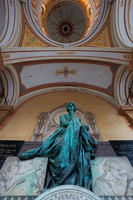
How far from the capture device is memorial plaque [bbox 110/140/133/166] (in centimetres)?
335

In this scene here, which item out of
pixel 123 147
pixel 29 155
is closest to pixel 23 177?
pixel 29 155

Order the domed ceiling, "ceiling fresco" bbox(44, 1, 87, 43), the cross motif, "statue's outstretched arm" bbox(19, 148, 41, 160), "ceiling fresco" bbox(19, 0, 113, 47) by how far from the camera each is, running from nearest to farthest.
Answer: "statue's outstretched arm" bbox(19, 148, 41, 160), "ceiling fresco" bbox(19, 0, 113, 47), the cross motif, the domed ceiling, "ceiling fresco" bbox(44, 1, 87, 43)

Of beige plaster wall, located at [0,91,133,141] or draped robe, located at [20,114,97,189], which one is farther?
beige plaster wall, located at [0,91,133,141]

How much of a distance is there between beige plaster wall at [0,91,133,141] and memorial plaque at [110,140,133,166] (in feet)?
1.07

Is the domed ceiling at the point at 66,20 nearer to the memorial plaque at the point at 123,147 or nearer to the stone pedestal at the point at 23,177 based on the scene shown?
the memorial plaque at the point at 123,147

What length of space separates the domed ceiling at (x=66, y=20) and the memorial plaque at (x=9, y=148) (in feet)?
27.1

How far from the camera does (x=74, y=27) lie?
10.6 m

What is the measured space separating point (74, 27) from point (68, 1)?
1.78 metres

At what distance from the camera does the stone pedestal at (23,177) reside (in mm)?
1805

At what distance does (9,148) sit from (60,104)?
116 inches

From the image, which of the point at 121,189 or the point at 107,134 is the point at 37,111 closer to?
the point at 107,134

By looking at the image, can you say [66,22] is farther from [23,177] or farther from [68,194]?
[68,194]

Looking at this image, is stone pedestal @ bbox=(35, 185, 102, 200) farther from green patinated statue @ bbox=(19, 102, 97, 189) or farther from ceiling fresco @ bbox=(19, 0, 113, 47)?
ceiling fresco @ bbox=(19, 0, 113, 47)

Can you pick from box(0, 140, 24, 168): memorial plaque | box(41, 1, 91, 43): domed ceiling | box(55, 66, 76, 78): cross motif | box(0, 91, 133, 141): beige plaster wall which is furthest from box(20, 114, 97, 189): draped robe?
box(41, 1, 91, 43): domed ceiling
